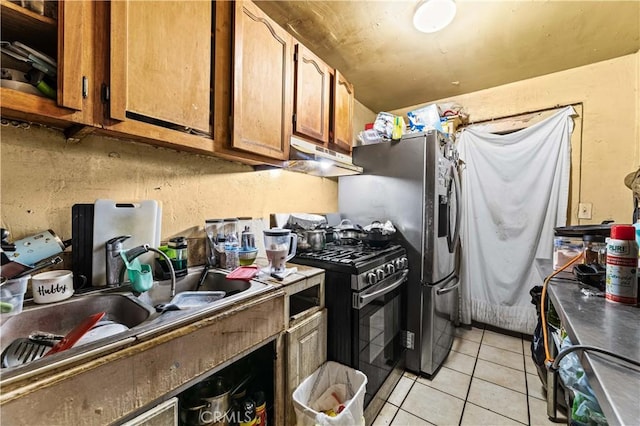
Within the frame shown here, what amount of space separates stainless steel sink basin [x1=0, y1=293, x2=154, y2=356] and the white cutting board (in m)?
0.12

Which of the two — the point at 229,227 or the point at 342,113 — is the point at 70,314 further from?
the point at 342,113

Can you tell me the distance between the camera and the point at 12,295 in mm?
765

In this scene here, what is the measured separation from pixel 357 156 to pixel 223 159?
115cm

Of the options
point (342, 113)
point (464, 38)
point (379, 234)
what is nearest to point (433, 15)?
point (464, 38)

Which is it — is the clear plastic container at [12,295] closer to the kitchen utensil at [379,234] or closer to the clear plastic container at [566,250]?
the kitchen utensil at [379,234]

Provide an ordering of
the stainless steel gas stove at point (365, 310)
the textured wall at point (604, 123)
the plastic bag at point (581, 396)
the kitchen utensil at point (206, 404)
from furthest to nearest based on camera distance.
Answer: the textured wall at point (604, 123) → the stainless steel gas stove at point (365, 310) → the kitchen utensil at point (206, 404) → the plastic bag at point (581, 396)

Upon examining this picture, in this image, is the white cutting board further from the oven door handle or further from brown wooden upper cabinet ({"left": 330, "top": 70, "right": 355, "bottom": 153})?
brown wooden upper cabinet ({"left": 330, "top": 70, "right": 355, "bottom": 153})

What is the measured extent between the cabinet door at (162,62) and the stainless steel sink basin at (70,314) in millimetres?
658

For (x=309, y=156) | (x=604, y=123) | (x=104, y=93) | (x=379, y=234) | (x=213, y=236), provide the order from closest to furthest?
(x=104, y=93) → (x=213, y=236) → (x=309, y=156) → (x=379, y=234) → (x=604, y=123)

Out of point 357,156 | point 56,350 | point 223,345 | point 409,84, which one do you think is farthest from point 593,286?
point 409,84

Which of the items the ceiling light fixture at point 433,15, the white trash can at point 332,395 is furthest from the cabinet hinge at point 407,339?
the ceiling light fixture at point 433,15

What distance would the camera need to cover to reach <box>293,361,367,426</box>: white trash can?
3.55 ft

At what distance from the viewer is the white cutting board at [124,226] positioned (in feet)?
3.43

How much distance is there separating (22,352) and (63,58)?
87cm
